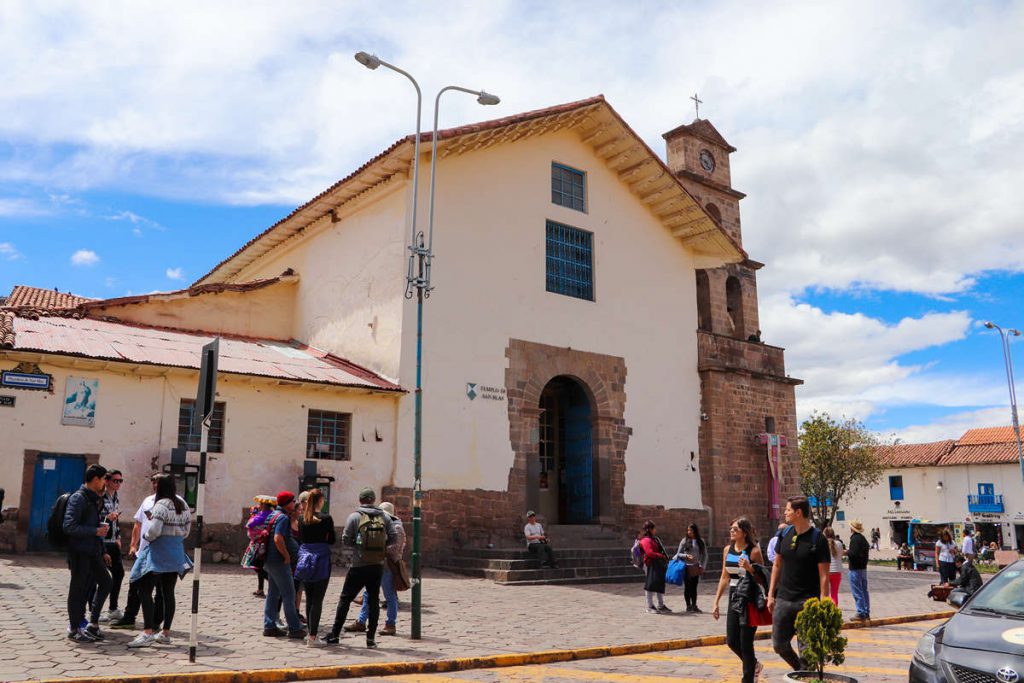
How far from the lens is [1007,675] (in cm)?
538

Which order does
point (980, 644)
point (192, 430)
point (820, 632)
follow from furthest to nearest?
1. point (192, 430)
2. point (820, 632)
3. point (980, 644)

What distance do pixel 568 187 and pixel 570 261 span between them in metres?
1.98

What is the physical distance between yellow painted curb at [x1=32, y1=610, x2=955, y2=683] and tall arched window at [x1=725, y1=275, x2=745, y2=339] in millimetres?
16589

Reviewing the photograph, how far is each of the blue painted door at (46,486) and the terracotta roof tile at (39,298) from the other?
29.9 ft

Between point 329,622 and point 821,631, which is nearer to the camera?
point 821,631

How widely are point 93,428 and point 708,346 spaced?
51.0ft

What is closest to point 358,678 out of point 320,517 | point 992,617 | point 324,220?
point 320,517

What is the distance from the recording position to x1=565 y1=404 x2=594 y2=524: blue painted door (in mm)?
20828

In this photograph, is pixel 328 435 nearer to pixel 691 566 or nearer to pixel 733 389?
pixel 691 566

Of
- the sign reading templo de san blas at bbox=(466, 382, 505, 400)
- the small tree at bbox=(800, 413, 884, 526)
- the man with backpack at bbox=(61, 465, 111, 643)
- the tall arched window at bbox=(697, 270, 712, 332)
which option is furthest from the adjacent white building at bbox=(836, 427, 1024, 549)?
the man with backpack at bbox=(61, 465, 111, 643)

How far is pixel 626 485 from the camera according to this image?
21141mm

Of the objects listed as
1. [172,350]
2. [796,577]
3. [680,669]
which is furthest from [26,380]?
[796,577]

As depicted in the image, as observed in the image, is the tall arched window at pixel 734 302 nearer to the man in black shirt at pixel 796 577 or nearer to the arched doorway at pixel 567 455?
the arched doorway at pixel 567 455

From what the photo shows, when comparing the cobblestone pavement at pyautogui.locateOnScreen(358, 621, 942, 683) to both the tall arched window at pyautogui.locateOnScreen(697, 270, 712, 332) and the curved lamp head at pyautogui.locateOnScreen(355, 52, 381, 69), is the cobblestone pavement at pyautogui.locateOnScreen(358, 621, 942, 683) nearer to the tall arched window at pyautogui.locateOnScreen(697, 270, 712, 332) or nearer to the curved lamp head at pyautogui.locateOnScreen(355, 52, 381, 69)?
the curved lamp head at pyautogui.locateOnScreen(355, 52, 381, 69)
